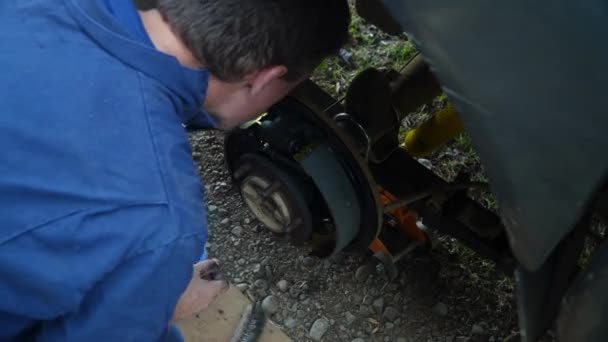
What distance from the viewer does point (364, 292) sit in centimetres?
201

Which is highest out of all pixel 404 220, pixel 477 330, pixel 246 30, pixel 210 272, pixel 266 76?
pixel 246 30

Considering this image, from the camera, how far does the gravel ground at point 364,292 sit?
1.93 metres

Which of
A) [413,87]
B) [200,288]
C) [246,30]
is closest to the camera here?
[246,30]

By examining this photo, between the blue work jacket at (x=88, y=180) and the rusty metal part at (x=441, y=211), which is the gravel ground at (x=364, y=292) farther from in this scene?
the blue work jacket at (x=88, y=180)

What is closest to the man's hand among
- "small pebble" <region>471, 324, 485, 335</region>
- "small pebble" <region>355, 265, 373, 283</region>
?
"small pebble" <region>355, 265, 373, 283</region>

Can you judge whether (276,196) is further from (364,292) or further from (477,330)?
(477,330)

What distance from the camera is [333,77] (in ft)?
8.27

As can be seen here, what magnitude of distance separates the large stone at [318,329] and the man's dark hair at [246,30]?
84cm

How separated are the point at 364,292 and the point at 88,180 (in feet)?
3.56

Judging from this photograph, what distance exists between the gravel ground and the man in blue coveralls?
0.77 metres

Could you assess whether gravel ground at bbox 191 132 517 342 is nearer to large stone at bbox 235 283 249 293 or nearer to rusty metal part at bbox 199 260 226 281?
large stone at bbox 235 283 249 293

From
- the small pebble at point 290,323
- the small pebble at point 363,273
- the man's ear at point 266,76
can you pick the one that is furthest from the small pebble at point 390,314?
the man's ear at point 266,76

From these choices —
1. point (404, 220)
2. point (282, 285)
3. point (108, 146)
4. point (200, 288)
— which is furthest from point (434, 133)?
point (108, 146)

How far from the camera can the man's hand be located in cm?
161
